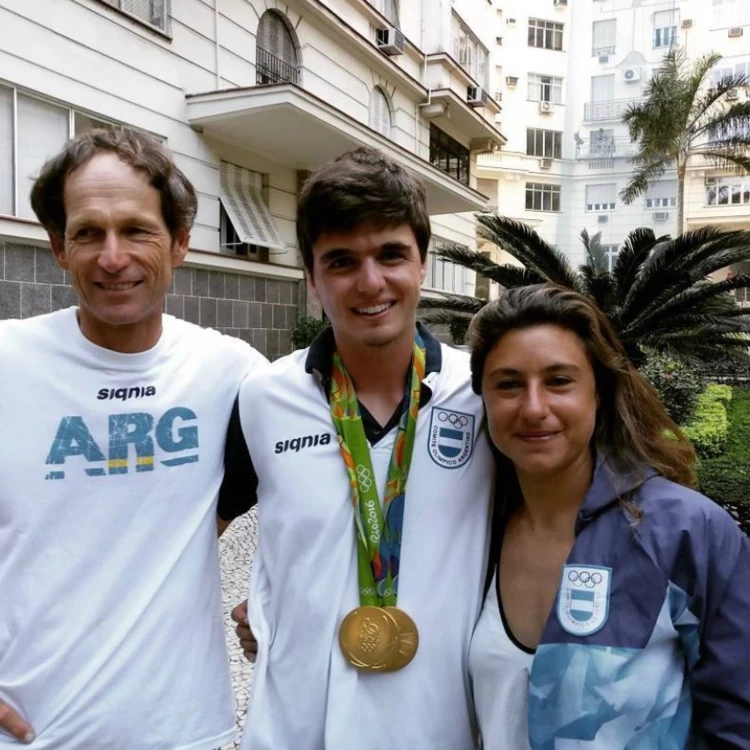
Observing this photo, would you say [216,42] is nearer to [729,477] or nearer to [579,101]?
[729,477]

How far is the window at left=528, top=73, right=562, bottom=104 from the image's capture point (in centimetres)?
4009

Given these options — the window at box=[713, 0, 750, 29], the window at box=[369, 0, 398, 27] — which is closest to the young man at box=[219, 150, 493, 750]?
the window at box=[369, 0, 398, 27]

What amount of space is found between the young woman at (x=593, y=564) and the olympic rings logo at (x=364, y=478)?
0.36 meters

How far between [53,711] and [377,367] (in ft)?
4.02

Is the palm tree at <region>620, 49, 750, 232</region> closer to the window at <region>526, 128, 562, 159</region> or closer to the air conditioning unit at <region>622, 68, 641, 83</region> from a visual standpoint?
the air conditioning unit at <region>622, 68, 641, 83</region>

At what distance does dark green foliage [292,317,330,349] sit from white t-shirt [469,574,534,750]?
35.9 feet

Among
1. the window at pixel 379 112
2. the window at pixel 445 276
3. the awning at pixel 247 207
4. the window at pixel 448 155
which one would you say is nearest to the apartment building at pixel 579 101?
the window at pixel 448 155

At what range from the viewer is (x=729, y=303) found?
9023mm

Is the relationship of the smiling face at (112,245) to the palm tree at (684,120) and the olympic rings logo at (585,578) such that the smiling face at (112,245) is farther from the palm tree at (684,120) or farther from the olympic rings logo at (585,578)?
the palm tree at (684,120)

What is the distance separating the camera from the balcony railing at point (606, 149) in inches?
1566

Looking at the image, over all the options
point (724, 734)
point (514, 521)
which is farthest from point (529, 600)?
point (724, 734)

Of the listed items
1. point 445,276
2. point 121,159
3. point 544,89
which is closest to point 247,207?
point 445,276

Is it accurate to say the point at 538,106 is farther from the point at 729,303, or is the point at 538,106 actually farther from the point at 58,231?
the point at 58,231

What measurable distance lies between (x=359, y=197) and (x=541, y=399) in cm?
73
